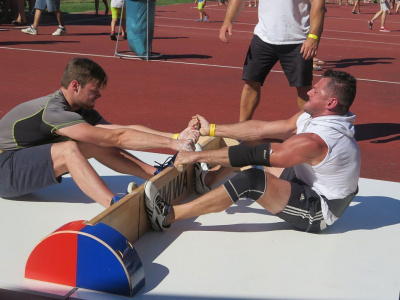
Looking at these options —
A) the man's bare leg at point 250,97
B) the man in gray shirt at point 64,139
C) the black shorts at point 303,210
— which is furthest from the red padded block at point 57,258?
the man's bare leg at point 250,97

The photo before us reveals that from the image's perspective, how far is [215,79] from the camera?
38.3 feet

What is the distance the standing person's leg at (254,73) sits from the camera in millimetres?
7109

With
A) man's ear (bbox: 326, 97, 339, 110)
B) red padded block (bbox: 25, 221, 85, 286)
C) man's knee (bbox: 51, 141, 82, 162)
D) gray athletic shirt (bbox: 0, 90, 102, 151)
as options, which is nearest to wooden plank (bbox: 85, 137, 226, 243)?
red padded block (bbox: 25, 221, 85, 286)

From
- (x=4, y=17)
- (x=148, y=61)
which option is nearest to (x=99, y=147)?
Result: (x=148, y=61)

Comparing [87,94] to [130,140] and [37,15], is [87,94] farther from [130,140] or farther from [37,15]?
[37,15]

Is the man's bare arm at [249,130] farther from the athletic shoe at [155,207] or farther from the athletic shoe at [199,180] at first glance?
the athletic shoe at [155,207]

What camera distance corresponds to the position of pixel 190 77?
38.7 feet

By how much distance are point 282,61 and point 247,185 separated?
3057 millimetres

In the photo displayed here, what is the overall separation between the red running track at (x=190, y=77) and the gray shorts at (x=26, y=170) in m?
3.17

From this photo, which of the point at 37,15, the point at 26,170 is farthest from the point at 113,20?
the point at 26,170

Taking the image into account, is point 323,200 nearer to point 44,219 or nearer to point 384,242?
point 384,242

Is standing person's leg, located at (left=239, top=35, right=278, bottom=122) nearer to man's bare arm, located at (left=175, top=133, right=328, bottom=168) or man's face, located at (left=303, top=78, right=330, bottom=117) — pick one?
man's face, located at (left=303, top=78, right=330, bottom=117)

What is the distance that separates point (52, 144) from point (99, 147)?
0.43m

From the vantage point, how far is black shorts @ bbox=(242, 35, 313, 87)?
7.09 m
